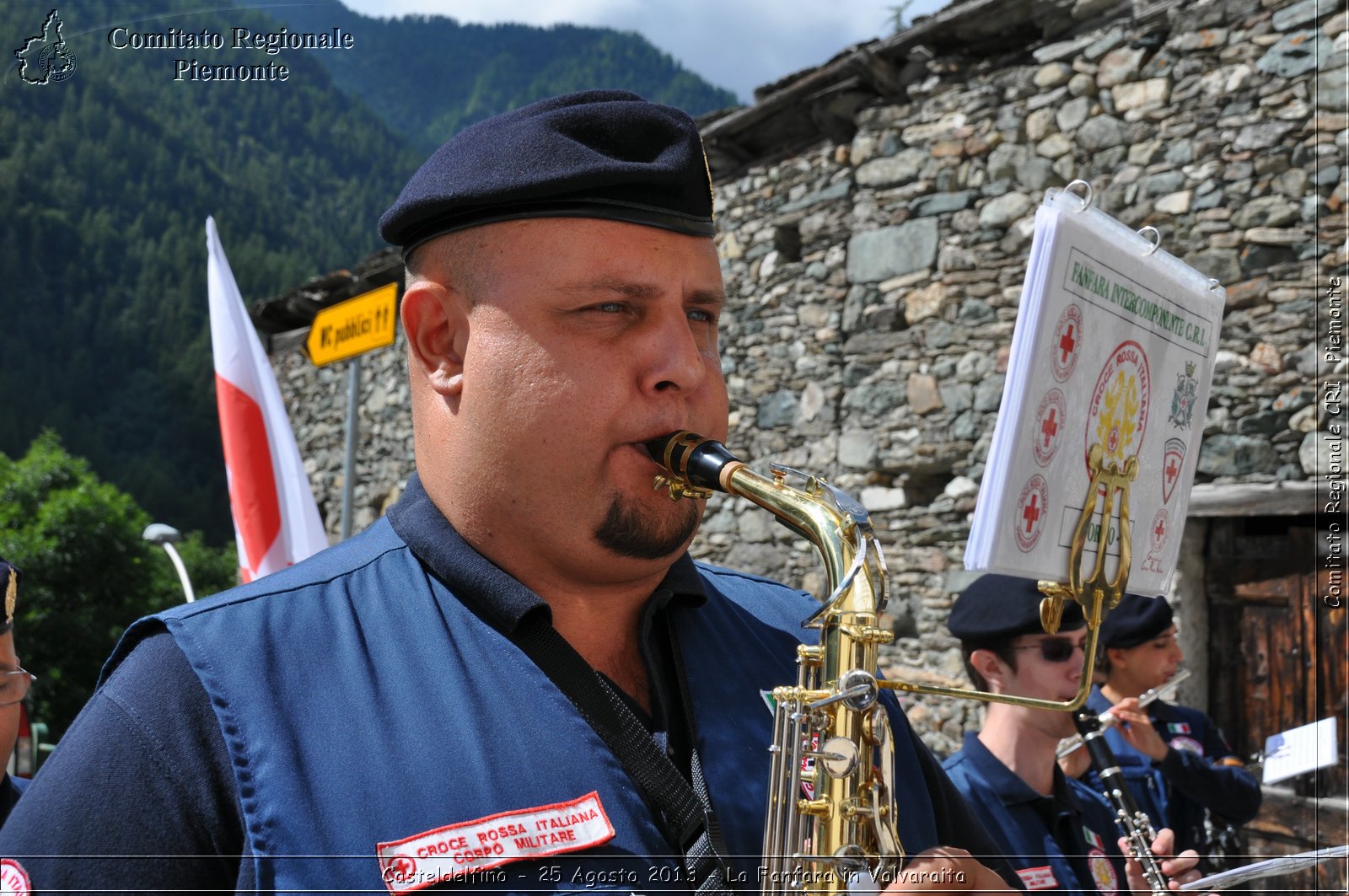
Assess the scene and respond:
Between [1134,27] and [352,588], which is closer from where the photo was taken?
[352,588]

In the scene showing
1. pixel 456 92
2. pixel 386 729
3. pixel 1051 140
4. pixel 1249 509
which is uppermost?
pixel 1051 140

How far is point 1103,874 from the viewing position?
2.98 metres

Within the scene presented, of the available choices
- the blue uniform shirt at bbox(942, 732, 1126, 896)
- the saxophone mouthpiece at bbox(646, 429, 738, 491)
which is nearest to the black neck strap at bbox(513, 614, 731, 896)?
the saxophone mouthpiece at bbox(646, 429, 738, 491)

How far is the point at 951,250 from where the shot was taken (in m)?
6.34

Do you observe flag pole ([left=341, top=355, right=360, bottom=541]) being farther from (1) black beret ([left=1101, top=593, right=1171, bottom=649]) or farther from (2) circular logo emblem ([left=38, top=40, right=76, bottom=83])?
(1) black beret ([left=1101, top=593, right=1171, bottom=649])

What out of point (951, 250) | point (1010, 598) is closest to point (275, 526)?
point (1010, 598)

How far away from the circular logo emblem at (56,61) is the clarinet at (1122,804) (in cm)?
305

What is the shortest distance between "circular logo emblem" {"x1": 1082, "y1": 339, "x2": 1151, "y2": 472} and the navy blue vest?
2.10ft

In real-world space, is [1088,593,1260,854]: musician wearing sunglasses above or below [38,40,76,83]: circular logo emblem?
below

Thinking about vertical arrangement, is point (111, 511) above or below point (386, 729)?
above

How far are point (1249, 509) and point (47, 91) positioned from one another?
16.7 feet

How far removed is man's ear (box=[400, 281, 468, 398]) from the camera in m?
1.55

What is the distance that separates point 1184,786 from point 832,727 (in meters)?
3.24

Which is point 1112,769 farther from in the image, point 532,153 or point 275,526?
point 275,526
